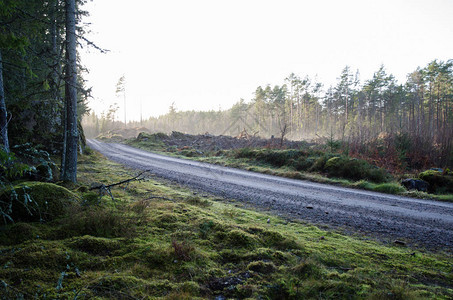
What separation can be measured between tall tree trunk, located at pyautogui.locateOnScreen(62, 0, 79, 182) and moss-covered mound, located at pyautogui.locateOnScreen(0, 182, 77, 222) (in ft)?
9.22

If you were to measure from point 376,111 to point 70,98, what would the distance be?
6362 cm

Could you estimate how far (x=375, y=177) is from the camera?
36.0 ft

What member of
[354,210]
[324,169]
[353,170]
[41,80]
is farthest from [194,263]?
[324,169]

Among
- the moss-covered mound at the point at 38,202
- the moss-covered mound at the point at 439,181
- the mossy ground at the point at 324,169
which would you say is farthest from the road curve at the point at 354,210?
the moss-covered mound at the point at 38,202

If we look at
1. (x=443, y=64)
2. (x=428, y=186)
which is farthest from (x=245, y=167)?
(x=443, y=64)

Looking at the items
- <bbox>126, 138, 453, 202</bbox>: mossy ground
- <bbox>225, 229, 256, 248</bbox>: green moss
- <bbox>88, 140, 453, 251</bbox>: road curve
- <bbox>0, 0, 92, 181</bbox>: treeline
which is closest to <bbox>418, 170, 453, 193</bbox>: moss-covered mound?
<bbox>126, 138, 453, 202</bbox>: mossy ground

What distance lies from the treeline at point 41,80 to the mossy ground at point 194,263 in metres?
1.95

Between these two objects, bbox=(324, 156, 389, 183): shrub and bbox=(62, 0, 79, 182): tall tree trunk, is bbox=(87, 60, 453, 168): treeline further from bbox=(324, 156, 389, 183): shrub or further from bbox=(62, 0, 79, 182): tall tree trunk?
bbox=(62, 0, 79, 182): tall tree trunk

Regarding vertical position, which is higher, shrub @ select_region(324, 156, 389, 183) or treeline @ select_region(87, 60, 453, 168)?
treeline @ select_region(87, 60, 453, 168)

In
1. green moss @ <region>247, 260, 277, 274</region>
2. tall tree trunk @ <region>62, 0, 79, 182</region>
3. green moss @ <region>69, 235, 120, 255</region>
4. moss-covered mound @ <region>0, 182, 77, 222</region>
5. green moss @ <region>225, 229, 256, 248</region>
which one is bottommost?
green moss @ <region>247, 260, 277, 274</region>

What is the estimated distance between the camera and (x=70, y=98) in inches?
239

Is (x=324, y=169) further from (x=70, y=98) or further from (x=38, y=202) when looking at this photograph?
(x=38, y=202)

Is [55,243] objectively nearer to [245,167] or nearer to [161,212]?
[161,212]

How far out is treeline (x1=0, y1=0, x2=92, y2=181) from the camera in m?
4.81
